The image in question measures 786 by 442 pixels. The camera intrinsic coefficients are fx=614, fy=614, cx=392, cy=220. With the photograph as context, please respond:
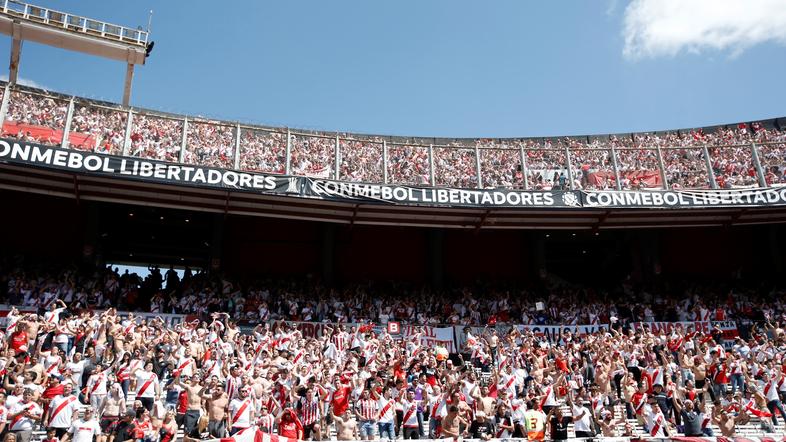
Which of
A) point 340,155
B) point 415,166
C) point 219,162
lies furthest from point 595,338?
point 219,162

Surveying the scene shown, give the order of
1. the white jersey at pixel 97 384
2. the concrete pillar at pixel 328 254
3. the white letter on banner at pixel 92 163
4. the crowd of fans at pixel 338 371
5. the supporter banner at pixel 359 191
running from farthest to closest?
the concrete pillar at pixel 328 254 < the white letter on banner at pixel 92 163 < the supporter banner at pixel 359 191 < the white jersey at pixel 97 384 < the crowd of fans at pixel 338 371

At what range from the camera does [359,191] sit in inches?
834

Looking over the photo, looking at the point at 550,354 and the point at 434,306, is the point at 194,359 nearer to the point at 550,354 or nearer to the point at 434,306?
the point at 550,354

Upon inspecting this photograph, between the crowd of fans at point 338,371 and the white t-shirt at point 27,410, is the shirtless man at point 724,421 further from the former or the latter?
the white t-shirt at point 27,410

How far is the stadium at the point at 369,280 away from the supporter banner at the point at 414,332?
0.11 metres

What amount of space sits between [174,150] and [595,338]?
1495 centimetres

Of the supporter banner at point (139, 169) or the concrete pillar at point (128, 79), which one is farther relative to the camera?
the concrete pillar at point (128, 79)

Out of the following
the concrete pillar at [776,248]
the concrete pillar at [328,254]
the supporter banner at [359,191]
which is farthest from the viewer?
the concrete pillar at [776,248]

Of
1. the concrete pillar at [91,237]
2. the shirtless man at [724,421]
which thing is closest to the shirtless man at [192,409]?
the shirtless man at [724,421]

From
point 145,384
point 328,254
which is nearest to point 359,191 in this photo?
point 328,254

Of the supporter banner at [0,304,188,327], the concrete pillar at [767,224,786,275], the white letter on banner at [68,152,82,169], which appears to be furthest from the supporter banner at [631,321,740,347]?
the white letter on banner at [68,152,82,169]

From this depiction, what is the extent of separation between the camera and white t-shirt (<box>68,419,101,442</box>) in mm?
10141

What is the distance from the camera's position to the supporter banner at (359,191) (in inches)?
726

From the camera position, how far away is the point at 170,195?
21141mm
